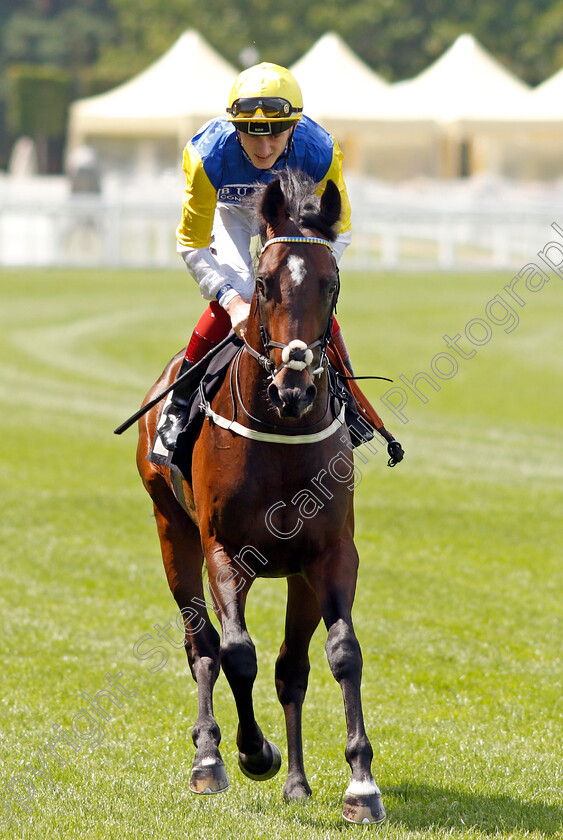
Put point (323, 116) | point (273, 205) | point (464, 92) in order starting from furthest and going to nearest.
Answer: point (464, 92), point (323, 116), point (273, 205)

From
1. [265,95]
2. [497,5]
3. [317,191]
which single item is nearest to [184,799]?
[317,191]

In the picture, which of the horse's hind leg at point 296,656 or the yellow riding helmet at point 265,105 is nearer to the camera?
the yellow riding helmet at point 265,105

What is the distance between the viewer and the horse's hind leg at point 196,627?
485cm

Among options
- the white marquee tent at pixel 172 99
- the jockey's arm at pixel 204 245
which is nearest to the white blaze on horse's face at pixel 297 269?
the jockey's arm at pixel 204 245

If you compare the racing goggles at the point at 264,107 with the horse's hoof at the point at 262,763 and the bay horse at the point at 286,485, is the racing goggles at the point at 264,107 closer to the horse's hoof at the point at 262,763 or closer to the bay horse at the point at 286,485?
the bay horse at the point at 286,485

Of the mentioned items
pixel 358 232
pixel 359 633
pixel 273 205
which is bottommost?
pixel 358 232

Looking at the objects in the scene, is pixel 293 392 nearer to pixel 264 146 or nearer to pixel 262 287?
pixel 262 287

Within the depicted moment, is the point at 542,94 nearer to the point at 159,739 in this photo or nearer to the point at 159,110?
the point at 159,110

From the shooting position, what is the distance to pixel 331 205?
14.7 feet

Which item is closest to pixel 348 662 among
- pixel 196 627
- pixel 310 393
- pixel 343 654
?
pixel 343 654

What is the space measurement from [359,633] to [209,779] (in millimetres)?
2751

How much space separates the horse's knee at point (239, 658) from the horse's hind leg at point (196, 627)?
0.50m

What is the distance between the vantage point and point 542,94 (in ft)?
139

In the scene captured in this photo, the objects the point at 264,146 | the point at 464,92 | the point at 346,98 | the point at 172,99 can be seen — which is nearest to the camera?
the point at 264,146
